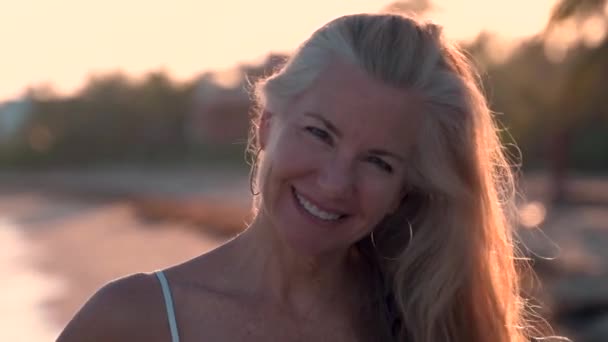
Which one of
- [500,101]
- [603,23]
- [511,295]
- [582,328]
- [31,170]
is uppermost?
[31,170]

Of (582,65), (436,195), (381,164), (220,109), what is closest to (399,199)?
(436,195)

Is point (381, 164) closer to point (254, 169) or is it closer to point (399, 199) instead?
point (399, 199)

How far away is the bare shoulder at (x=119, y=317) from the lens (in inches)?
91.7

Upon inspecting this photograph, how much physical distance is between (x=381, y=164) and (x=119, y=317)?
1.97ft

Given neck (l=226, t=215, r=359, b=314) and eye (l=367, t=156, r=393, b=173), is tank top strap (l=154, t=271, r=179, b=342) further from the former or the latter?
eye (l=367, t=156, r=393, b=173)

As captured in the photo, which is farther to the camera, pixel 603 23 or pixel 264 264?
pixel 603 23

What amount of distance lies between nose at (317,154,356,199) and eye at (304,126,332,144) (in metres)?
0.05

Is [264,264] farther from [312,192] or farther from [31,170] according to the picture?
[31,170]

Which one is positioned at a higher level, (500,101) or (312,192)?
(500,101)

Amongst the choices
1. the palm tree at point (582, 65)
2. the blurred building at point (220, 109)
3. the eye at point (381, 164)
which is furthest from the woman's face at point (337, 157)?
the blurred building at point (220, 109)

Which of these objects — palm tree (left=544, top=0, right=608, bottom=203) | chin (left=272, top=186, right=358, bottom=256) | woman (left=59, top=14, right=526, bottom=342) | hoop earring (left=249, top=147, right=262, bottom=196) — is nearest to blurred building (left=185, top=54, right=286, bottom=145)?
palm tree (left=544, top=0, right=608, bottom=203)

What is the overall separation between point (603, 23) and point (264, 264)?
11004 millimetres

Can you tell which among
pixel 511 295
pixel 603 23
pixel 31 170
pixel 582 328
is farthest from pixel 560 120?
pixel 31 170

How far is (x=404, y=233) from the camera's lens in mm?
2805
